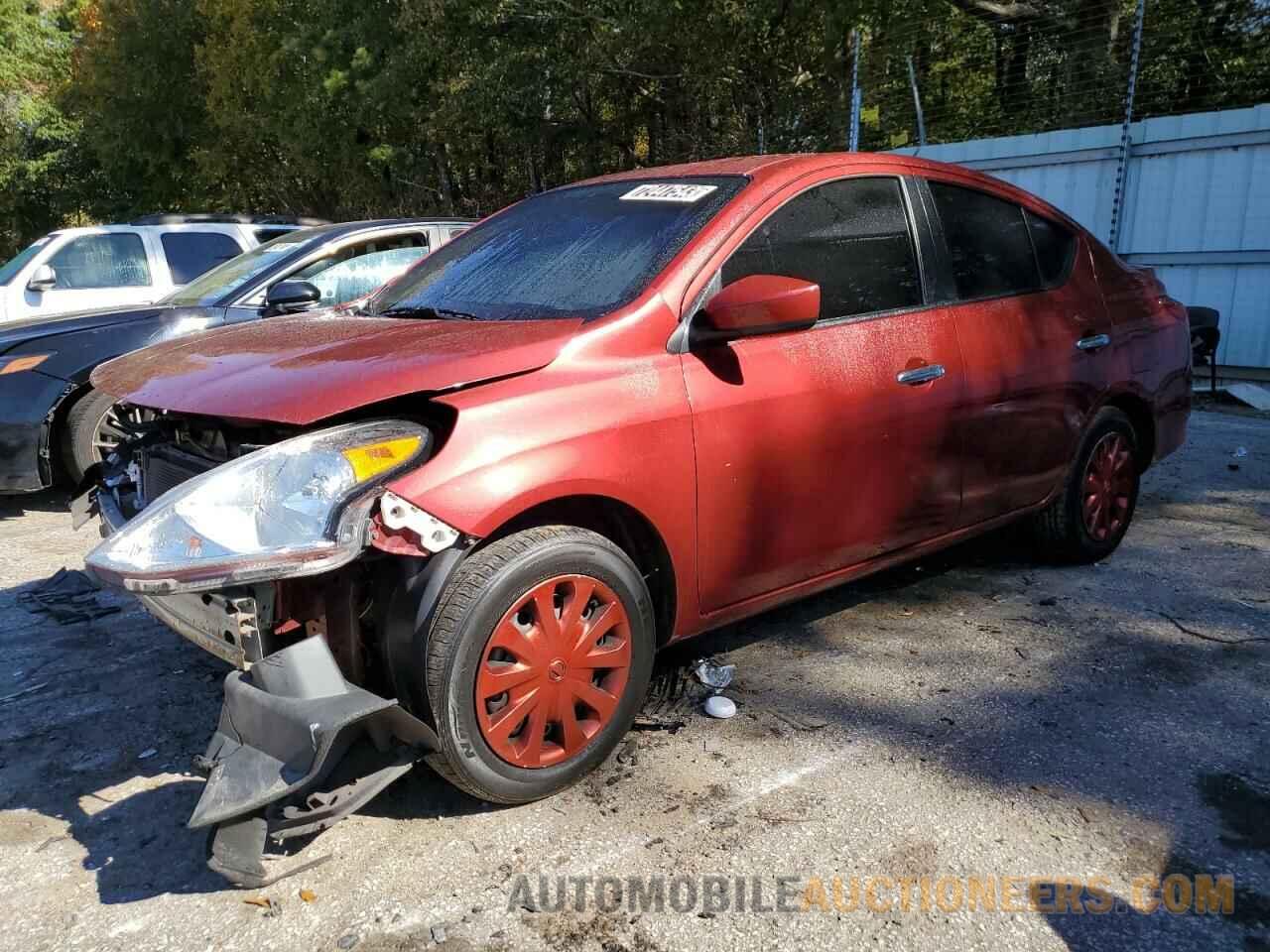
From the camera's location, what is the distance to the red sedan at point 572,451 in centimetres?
228

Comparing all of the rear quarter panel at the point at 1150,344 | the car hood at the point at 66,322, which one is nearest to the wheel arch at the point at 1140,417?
the rear quarter panel at the point at 1150,344

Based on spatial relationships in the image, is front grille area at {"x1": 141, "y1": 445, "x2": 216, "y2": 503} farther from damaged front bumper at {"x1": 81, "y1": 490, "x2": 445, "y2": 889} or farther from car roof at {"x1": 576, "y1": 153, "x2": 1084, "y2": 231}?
car roof at {"x1": 576, "y1": 153, "x2": 1084, "y2": 231}

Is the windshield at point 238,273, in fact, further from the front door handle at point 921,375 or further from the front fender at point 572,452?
the front door handle at point 921,375

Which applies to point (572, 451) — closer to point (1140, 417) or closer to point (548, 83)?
point (1140, 417)

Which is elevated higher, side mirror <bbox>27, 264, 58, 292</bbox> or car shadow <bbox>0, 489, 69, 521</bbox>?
side mirror <bbox>27, 264, 58, 292</bbox>

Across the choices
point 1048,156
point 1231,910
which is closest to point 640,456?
point 1231,910

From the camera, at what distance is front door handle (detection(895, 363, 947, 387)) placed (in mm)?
3309

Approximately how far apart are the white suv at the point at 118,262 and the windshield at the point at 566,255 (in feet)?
19.3

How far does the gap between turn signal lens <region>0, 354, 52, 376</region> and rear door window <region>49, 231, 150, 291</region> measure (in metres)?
3.72

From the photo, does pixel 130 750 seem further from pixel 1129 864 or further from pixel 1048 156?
pixel 1048 156

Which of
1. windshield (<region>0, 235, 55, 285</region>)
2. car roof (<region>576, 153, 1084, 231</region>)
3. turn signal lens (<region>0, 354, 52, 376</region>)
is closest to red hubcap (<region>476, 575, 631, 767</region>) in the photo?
car roof (<region>576, 153, 1084, 231</region>)

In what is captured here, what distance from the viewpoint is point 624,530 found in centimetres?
279

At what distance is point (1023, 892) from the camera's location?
2.28 meters

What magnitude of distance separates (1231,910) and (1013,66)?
10700 millimetres
